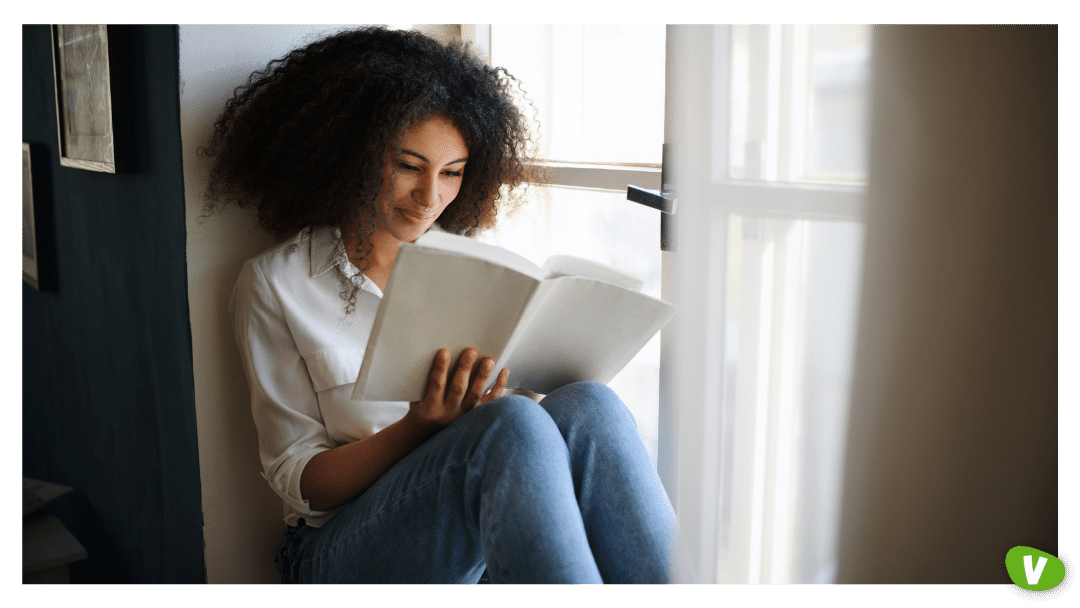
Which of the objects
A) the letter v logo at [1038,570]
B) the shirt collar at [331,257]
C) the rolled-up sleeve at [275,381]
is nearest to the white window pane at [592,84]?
the shirt collar at [331,257]

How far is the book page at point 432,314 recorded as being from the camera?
2.45 ft

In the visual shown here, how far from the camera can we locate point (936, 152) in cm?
82

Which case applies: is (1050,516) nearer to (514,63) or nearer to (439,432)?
(439,432)

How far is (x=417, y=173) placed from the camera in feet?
3.34

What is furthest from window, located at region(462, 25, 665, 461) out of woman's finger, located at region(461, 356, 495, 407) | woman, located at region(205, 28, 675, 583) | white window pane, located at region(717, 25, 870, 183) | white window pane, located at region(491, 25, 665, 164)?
woman's finger, located at region(461, 356, 495, 407)

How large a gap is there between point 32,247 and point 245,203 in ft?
1.02

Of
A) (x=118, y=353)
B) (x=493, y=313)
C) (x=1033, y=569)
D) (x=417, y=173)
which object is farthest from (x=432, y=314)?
(x=1033, y=569)

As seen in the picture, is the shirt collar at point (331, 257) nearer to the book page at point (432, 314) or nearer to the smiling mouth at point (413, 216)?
the smiling mouth at point (413, 216)

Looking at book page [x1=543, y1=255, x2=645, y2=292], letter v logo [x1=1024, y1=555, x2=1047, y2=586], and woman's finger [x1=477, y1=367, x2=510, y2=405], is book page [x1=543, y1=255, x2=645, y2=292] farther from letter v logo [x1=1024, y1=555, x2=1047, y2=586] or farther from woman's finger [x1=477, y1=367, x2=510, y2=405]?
letter v logo [x1=1024, y1=555, x2=1047, y2=586]

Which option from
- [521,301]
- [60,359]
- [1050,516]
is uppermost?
[521,301]

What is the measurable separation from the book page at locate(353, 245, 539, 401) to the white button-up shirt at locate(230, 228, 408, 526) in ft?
0.62

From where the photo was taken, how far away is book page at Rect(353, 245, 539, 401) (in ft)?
2.45

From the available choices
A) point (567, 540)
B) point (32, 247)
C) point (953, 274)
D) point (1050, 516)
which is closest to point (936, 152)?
point (953, 274)

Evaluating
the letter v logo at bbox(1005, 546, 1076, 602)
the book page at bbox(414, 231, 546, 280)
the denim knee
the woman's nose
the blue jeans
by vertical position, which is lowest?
the letter v logo at bbox(1005, 546, 1076, 602)
